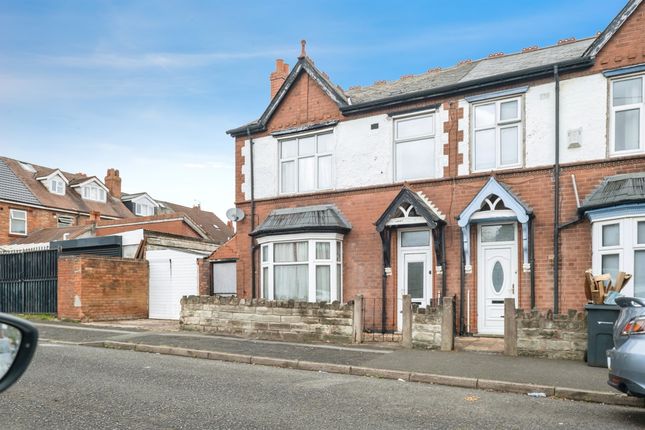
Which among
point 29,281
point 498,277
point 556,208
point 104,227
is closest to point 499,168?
point 556,208

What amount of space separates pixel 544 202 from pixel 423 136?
3521mm

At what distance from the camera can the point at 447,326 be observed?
11352 mm

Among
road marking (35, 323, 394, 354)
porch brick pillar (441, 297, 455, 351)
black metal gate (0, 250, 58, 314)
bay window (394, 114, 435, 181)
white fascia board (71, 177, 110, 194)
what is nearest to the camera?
porch brick pillar (441, 297, 455, 351)

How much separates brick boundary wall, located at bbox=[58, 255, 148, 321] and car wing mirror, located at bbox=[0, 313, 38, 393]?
16.6 m

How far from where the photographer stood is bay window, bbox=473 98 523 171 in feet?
45.3

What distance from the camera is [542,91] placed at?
13.5m

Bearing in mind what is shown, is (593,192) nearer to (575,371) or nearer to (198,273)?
(575,371)

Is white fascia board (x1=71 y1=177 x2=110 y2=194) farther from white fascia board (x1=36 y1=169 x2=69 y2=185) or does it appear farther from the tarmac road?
the tarmac road

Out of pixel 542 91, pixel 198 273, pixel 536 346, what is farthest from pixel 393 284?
pixel 198 273

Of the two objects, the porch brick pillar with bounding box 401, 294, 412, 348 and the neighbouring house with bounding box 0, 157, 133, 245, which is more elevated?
the neighbouring house with bounding box 0, 157, 133, 245

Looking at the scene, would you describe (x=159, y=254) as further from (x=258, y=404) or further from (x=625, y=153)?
(x=625, y=153)

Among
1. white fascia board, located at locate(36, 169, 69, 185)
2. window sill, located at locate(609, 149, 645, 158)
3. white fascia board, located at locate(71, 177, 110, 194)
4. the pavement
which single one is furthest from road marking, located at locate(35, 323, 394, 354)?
white fascia board, located at locate(71, 177, 110, 194)

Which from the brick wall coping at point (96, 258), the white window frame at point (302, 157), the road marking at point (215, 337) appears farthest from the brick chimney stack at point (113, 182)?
the white window frame at point (302, 157)

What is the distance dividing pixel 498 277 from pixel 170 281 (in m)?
11.2
